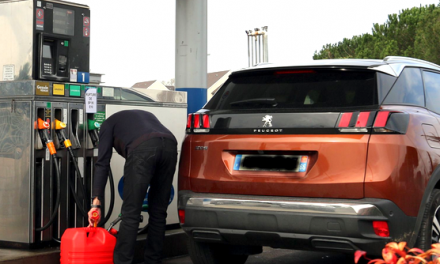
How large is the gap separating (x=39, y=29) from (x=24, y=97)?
2.26 ft

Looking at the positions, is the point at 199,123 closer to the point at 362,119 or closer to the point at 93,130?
the point at 362,119

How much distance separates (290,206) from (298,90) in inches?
36.7

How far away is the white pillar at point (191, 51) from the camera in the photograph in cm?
820

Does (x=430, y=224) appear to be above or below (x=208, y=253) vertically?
above

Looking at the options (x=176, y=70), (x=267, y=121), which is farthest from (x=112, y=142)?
(x=176, y=70)

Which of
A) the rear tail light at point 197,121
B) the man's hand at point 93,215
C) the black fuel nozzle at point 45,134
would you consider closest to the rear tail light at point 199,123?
the rear tail light at point 197,121

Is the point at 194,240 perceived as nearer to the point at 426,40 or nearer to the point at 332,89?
the point at 332,89

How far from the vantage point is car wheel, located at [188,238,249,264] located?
520 centimetres

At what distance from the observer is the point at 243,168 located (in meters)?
4.67

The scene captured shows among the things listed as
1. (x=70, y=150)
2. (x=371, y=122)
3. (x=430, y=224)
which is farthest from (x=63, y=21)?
(x=430, y=224)

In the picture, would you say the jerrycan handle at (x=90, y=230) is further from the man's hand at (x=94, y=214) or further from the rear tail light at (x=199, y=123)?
the rear tail light at (x=199, y=123)

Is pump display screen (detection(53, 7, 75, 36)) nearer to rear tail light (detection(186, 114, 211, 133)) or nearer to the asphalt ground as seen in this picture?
rear tail light (detection(186, 114, 211, 133))

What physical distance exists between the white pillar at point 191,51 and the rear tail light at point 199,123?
3093 millimetres

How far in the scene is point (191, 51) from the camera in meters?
8.22
